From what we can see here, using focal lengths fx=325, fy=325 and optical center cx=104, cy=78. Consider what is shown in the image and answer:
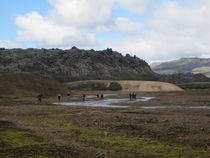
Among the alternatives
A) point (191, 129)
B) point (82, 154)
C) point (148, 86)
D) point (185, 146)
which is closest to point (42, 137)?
point (82, 154)

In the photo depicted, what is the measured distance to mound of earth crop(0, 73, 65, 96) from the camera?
304 feet

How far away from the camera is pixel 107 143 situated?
2173 centimetres

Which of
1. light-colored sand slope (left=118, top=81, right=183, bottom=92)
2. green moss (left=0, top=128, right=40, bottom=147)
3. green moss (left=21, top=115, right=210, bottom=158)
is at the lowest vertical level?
green moss (left=21, top=115, right=210, bottom=158)

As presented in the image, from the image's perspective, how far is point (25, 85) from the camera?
99.9 metres

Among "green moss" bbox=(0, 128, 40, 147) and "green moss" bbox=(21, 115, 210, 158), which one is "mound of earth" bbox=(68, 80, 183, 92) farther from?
"green moss" bbox=(0, 128, 40, 147)

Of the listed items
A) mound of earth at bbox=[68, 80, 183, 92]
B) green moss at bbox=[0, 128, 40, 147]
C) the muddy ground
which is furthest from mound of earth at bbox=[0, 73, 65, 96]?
green moss at bbox=[0, 128, 40, 147]

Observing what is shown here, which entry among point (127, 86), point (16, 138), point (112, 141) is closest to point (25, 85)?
point (127, 86)

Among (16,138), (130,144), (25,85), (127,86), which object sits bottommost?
(130,144)

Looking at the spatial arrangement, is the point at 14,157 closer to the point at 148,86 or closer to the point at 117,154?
the point at 117,154

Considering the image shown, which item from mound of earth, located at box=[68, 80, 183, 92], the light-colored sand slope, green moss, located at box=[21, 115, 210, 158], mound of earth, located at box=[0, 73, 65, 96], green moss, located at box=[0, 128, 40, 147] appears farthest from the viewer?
mound of earth, located at box=[68, 80, 183, 92]

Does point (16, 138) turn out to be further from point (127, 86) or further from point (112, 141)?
point (127, 86)

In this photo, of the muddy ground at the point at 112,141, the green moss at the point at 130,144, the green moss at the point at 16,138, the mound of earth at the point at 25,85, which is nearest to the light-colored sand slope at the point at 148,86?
the mound of earth at the point at 25,85

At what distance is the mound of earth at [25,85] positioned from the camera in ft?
304

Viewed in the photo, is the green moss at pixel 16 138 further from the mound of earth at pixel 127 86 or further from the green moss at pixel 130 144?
the mound of earth at pixel 127 86
